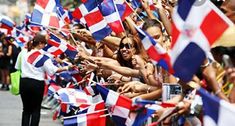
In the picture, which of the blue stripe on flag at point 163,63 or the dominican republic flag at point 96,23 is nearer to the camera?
the blue stripe on flag at point 163,63

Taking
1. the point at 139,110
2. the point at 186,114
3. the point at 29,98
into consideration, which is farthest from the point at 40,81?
the point at 186,114

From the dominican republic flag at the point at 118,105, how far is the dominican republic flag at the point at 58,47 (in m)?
4.34

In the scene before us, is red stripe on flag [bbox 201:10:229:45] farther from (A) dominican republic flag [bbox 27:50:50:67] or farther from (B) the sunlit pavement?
(B) the sunlit pavement

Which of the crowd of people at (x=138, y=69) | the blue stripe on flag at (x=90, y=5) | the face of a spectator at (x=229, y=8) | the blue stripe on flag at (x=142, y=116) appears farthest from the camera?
the blue stripe on flag at (x=90, y=5)

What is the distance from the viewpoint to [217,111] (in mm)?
4875

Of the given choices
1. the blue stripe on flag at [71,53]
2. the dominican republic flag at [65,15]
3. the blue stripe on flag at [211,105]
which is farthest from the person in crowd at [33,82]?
the blue stripe on flag at [211,105]

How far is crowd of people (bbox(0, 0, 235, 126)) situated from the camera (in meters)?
5.64

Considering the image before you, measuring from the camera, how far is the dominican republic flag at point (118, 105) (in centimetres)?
760

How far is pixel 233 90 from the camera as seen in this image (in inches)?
198

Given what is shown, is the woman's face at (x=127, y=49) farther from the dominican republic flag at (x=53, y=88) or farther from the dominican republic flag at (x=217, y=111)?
the dominican republic flag at (x=53, y=88)

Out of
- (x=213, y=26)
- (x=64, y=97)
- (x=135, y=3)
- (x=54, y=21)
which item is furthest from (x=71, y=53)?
(x=213, y=26)

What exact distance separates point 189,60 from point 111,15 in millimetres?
5436

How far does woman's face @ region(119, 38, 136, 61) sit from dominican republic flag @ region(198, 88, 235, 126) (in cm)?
407

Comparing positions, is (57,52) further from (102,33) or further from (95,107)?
(95,107)
